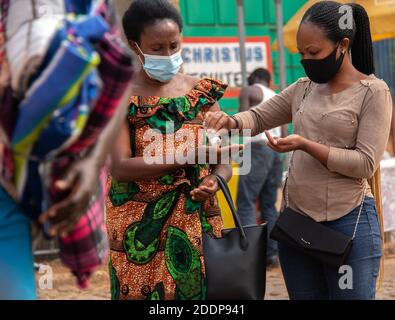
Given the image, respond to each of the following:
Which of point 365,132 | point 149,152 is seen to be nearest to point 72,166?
point 149,152

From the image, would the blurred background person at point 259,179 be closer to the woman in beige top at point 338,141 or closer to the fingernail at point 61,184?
the woman in beige top at point 338,141

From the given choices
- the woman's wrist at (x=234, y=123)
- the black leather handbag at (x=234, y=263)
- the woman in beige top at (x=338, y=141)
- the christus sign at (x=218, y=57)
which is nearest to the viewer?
the woman in beige top at (x=338, y=141)

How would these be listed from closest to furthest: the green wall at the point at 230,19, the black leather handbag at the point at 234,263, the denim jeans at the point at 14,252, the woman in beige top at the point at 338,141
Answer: the denim jeans at the point at 14,252
the woman in beige top at the point at 338,141
the black leather handbag at the point at 234,263
the green wall at the point at 230,19

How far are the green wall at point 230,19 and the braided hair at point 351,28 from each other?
314 inches

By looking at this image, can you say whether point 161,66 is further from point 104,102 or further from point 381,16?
point 381,16

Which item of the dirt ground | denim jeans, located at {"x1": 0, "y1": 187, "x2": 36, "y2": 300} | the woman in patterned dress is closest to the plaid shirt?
denim jeans, located at {"x1": 0, "y1": 187, "x2": 36, "y2": 300}

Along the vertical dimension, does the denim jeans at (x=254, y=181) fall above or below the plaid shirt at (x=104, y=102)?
below

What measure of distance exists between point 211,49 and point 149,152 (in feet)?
27.2

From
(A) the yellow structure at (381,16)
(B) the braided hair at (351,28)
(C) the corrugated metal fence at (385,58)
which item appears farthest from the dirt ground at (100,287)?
(C) the corrugated metal fence at (385,58)

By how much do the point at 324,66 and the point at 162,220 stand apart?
0.96m

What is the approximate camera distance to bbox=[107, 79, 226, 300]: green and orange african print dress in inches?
149

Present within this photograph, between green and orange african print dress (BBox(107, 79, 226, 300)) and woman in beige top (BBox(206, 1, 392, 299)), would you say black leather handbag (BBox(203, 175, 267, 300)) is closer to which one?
green and orange african print dress (BBox(107, 79, 226, 300))

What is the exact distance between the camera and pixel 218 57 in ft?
39.2

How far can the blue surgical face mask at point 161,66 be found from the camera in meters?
3.81
